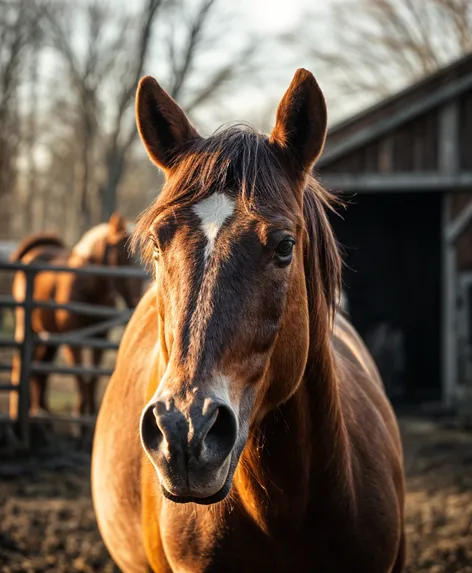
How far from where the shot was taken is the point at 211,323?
1.72 m

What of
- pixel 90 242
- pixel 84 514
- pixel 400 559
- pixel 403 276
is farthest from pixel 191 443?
pixel 403 276

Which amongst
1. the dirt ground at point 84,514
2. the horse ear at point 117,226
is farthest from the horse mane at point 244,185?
the horse ear at point 117,226

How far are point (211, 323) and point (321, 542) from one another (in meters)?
0.90

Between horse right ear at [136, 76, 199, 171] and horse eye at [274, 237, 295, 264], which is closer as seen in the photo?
horse eye at [274, 237, 295, 264]

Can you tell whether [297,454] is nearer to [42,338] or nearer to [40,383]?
[42,338]

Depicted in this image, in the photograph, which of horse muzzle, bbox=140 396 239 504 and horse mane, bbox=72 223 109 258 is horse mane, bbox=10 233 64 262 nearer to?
horse mane, bbox=72 223 109 258

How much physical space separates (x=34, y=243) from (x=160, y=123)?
24.6ft

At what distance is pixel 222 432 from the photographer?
5.29 feet

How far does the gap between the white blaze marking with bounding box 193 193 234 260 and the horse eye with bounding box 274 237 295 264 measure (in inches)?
6.1

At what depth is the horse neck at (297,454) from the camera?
213 centimetres

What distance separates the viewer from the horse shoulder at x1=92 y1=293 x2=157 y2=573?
2.86 m

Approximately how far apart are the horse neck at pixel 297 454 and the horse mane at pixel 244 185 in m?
0.22

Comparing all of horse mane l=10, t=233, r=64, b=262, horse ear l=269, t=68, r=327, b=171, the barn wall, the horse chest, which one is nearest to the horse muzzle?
the horse chest

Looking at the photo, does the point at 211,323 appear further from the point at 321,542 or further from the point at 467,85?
the point at 467,85
